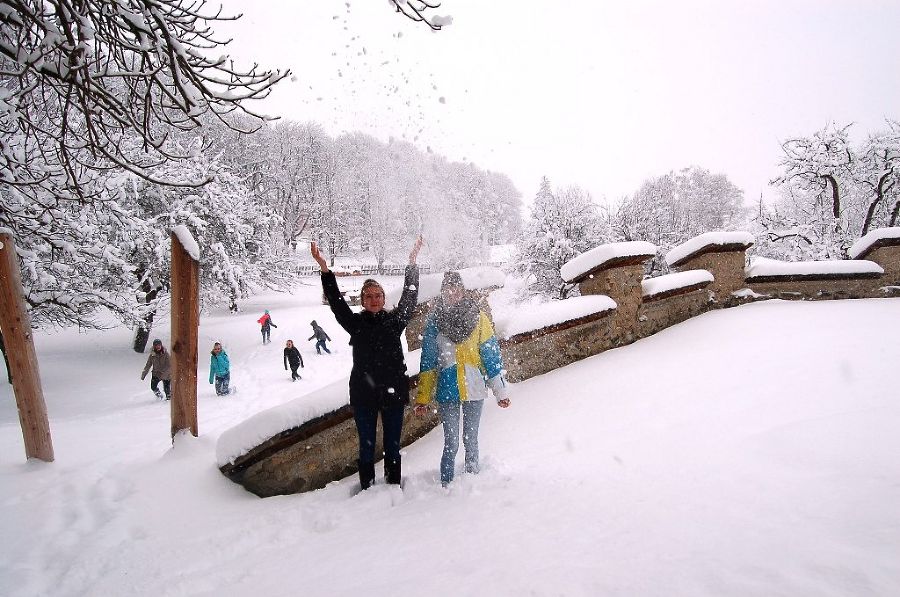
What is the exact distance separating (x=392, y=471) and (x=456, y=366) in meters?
0.94

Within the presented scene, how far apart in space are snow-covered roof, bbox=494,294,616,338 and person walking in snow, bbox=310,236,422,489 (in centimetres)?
190

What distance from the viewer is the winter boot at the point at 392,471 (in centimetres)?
306

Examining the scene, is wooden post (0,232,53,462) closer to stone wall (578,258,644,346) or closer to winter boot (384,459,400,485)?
winter boot (384,459,400,485)

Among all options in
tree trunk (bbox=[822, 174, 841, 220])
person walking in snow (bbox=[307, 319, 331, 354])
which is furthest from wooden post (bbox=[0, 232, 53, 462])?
tree trunk (bbox=[822, 174, 841, 220])

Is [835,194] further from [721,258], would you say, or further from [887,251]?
[721,258]

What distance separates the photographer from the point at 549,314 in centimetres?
505

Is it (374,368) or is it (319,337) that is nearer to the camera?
(374,368)

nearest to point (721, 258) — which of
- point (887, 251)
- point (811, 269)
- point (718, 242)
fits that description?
point (718, 242)

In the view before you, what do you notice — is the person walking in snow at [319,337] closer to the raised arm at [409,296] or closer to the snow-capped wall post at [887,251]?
the raised arm at [409,296]

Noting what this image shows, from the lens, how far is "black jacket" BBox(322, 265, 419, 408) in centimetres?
297

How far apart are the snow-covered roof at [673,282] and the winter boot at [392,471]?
447cm

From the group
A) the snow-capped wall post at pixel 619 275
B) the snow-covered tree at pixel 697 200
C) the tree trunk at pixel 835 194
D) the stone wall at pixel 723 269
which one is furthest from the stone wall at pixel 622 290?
the snow-covered tree at pixel 697 200

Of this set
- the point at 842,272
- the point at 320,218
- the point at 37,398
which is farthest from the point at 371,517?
the point at 320,218

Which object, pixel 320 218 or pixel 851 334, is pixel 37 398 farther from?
pixel 320 218
